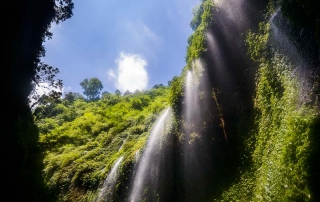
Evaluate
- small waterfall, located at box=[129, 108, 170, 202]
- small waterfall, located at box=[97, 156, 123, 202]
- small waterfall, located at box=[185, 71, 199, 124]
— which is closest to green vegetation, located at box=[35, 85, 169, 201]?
small waterfall, located at box=[97, 156, 123, 202]

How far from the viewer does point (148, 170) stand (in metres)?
12.9

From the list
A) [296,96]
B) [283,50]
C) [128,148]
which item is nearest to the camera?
[296,96]

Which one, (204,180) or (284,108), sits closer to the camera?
(284,108)

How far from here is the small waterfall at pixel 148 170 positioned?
41.1 ft

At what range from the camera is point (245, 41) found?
10.8 meters

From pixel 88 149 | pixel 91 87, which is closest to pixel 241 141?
pixel 88 149

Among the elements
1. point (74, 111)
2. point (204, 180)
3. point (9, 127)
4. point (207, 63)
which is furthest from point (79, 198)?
point (74, 111)

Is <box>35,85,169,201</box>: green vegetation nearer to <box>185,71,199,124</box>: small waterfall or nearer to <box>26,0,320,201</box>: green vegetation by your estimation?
<box>26,0,320,201</box>: green vegetation

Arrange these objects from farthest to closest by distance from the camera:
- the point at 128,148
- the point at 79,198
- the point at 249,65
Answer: the point at 128,148 → the point at 79,198 → the point at 249,65

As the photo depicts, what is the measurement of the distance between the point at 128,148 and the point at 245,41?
1071cm

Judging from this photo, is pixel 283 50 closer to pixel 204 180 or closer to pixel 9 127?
pixel 204 180

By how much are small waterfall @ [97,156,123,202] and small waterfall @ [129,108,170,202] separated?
1695 millimetres

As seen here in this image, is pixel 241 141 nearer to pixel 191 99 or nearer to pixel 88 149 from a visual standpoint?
pixel 191 99

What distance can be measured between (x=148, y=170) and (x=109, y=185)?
3333mm
